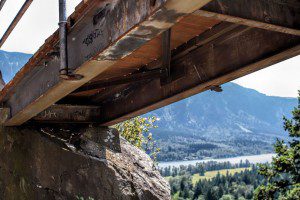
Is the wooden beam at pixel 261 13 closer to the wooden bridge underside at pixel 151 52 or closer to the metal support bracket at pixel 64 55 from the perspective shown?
the wooden bridge underside at pixel 151 52

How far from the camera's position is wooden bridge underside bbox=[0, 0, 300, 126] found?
328cm

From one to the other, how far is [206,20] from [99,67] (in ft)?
4.37

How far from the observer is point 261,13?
3.69m

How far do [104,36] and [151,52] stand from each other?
6.54 feet

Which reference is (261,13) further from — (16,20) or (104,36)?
(16,20)

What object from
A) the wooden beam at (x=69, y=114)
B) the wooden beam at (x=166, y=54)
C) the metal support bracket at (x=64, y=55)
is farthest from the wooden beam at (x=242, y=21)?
the wooden beam at (x=69, y=114)

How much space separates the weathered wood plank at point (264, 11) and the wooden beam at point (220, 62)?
0.80 feet

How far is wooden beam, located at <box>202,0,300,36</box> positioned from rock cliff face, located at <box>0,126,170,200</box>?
15.3ft

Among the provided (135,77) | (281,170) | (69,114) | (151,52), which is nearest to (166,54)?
(151,52)

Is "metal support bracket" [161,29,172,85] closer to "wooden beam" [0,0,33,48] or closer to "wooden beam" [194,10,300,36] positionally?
"wooden beam" [194,10,300,36]

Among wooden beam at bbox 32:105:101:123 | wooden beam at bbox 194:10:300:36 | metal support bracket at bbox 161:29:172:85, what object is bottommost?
wooden beam at bbox 32:105:101:123

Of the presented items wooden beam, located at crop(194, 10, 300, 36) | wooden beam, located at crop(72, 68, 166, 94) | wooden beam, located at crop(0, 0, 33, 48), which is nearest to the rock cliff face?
wooden beam, located at crop(72, 68, 166, 94)

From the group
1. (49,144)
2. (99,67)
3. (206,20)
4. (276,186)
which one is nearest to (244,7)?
(206,20)

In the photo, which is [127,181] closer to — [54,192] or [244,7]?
[54,192]
